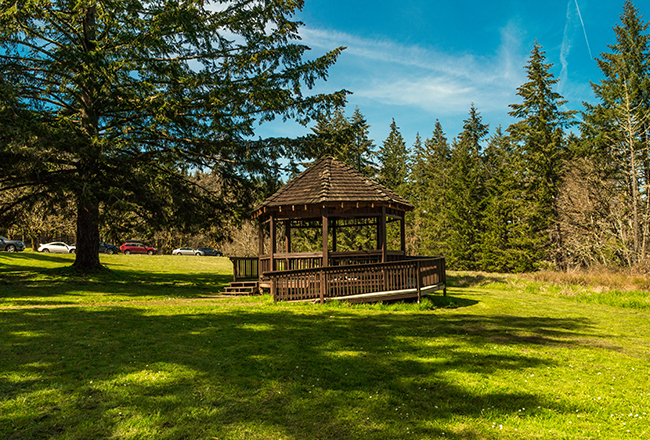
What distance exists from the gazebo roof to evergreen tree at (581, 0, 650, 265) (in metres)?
20.5

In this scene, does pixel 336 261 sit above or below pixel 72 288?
above

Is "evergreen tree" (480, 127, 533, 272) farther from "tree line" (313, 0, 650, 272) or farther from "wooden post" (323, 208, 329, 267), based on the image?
"wooden post" (323, 208, 329, 267)

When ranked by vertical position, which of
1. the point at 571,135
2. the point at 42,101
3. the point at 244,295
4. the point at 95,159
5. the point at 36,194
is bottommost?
the point at 244,295

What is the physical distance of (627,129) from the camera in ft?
88.5

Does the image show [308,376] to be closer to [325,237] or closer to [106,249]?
[325,237]

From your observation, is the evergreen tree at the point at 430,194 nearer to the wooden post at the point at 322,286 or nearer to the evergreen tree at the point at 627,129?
the evergreen tree at the point at 627,129

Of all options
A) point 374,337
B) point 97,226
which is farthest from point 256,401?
point 97,226

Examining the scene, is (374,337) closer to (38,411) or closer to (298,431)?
(298,431)

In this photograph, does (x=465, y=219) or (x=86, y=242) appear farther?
(x=465, y=219)

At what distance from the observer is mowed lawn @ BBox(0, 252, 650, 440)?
12.7 ft

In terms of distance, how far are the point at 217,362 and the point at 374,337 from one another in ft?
11.5

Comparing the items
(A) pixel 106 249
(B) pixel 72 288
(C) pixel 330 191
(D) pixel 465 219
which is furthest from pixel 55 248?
(D) pixel 465 219

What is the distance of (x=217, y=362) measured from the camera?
575 centimetres

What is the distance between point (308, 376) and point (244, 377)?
2.98ft
